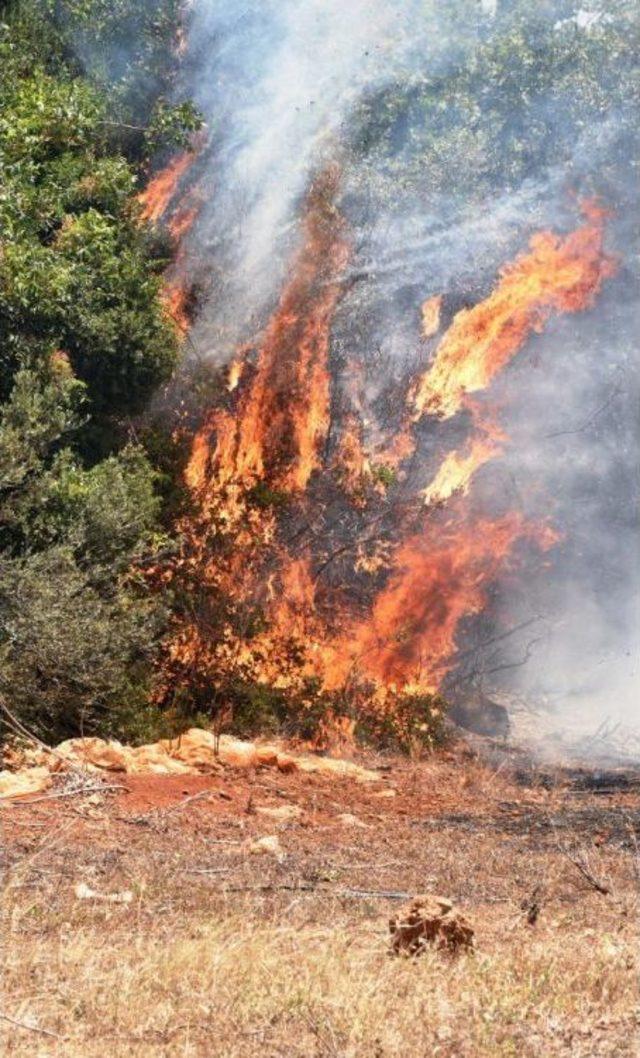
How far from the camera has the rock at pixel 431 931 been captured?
7.38 meters

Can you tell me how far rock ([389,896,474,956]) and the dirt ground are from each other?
4.7 inches

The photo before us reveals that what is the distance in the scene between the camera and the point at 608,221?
23.9 metres

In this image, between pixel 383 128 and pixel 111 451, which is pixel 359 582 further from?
pixel 383 128

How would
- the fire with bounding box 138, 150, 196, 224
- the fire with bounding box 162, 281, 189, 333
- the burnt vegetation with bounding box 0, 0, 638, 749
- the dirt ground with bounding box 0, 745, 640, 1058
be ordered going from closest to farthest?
1. the dirt ground with bounding box 0, 745, 640, 1058
2. the burnt vegetation with bounding box 0, 0, 638, 749
3. the fire with bounding box 162, 281, 189, 333
4. the fire with bounding box 138, 150, 196, 224

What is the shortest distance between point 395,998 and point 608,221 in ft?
64.2

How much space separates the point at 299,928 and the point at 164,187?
55.3 feet

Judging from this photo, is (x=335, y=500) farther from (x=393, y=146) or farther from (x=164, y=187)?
(x=393, y=146)

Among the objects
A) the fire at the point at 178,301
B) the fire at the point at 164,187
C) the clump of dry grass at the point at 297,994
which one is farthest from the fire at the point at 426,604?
the clump of dry grass at the point at 297,994

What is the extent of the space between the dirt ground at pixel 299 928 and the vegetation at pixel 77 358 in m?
2.80

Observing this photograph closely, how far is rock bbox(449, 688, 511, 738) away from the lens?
23781mm

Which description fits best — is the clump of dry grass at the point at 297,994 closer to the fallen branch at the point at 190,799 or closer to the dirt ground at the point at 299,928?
the dirt ground at the point at 299,928

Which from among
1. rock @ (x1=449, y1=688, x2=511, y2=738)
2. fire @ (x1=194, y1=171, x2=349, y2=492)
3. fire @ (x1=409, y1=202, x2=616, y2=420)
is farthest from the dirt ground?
fire @ (x1=409, y1=202, x2=616, y2=420)

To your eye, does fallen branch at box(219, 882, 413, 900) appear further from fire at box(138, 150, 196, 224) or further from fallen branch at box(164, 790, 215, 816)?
fire at box(138, 150, 196, 224)

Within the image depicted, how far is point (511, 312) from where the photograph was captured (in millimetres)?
23594
